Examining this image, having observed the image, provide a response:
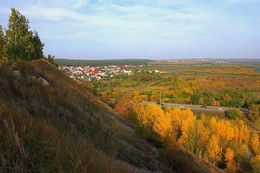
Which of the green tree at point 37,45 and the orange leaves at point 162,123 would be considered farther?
the orange leaves at point 162,123

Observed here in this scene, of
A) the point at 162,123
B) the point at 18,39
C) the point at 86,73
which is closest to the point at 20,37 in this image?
the point at 18,39

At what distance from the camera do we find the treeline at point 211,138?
25542 millimetres

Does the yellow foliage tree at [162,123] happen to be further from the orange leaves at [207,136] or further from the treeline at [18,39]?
the treeline at [18,39]

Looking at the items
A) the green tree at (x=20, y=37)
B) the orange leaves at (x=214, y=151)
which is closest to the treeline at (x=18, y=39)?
the green tree at (x=20, y=37)

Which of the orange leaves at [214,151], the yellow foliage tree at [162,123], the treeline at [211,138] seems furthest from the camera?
the yellow foliage tree at [162,123]

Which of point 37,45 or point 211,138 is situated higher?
point 37,45

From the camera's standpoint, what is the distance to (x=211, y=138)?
28.9 metres

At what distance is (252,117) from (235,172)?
29020 mm

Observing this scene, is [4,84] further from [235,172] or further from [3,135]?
[235,172]

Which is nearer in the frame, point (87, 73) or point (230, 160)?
point (230, 160)

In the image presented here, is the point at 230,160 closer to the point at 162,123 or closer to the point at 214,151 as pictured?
the point at 214,151

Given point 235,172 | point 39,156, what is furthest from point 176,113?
point 39,156

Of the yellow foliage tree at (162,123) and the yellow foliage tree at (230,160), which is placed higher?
the yellow foliage tree at (162,123)

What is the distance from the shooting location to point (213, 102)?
65375mm
